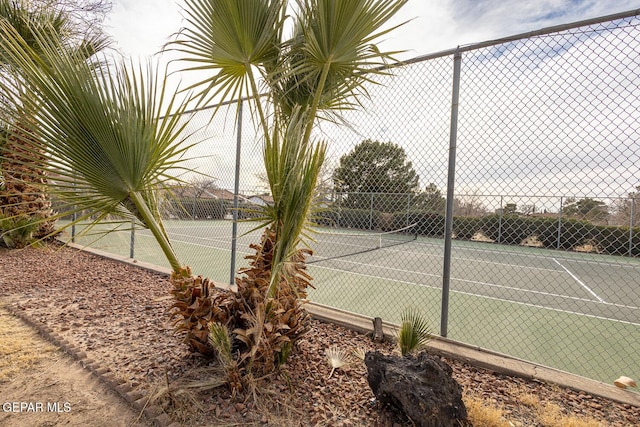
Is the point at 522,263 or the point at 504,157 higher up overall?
the point at 504,157

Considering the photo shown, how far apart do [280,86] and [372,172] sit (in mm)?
3749

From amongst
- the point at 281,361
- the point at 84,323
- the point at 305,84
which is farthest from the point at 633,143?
the point at 84,323

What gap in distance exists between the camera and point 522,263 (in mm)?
11664

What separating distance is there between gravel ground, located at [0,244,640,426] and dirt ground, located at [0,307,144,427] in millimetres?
144

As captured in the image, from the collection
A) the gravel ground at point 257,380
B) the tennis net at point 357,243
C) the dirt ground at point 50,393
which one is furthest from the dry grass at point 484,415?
the tennis net at point 357,243

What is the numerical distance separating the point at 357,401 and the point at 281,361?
583 millimetres

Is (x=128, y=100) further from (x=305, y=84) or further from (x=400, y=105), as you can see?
(x=400, y=105)

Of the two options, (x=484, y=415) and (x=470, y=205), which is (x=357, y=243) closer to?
(x=470, y=205)

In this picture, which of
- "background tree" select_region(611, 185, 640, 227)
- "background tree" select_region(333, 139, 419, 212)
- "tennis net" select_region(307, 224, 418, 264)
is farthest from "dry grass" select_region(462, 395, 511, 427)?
"tennis net" select_region(307, 224, 418, 264)

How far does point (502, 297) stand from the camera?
6270mm

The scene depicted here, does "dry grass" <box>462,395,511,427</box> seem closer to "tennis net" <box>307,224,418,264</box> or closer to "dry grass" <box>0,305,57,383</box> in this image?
"dry grass" <box>0,305,57,383</box>

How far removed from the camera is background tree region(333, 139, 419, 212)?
166 inches

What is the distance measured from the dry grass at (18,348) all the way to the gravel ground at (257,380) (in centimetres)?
15

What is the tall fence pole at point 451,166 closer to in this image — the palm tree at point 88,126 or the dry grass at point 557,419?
the dry grass at point 557,419
